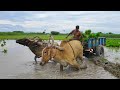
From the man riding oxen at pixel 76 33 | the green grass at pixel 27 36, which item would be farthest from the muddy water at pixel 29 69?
the man riding oxen at pixel 76 33

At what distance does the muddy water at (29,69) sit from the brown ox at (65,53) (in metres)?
0.09

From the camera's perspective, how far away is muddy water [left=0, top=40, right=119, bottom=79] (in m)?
7.78

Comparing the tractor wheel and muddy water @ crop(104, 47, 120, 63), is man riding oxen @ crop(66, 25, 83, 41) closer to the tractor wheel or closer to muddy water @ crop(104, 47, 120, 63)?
the tractor wheel

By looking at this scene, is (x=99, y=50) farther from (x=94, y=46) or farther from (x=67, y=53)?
(x=67, y=53)

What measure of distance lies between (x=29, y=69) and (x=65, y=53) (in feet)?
1.94

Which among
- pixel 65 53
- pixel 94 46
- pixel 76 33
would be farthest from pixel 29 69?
pixel 94 46

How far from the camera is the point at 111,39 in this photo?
316 inches

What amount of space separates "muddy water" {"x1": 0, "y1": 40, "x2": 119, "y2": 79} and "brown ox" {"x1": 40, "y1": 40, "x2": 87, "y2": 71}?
9 cm

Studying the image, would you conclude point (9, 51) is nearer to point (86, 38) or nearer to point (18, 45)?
point (18, 45)

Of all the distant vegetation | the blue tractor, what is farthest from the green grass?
the blue tractor
